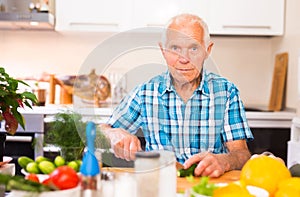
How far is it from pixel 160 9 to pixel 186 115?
1.56 meters

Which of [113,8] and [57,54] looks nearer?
[113,8]

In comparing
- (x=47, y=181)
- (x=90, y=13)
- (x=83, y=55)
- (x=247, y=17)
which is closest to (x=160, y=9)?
(x=90, y=13)

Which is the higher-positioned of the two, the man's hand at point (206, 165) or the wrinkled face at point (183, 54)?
the wrinkled face at point (183, 54)

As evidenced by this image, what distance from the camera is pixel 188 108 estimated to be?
5.62 ft

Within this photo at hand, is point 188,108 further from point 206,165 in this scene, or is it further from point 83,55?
point 83,55

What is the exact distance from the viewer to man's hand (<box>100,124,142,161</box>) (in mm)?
1201

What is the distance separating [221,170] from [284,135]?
1673 mm

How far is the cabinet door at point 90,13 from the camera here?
3.11m

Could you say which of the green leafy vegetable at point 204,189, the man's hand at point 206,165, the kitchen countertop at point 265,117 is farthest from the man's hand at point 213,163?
the kitchen countertop at point 265,117

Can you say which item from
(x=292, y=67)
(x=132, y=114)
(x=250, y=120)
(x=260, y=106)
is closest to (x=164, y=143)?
(x=132, y=114)

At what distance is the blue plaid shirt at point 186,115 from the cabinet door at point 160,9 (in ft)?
4.59

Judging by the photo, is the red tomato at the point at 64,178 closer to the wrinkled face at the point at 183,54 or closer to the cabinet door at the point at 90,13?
the wrinkled face at the point at 183,54

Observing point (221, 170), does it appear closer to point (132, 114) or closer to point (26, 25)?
point (132, 114)

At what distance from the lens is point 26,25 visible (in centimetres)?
323
